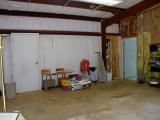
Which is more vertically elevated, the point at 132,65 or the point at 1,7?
the point at 1,7

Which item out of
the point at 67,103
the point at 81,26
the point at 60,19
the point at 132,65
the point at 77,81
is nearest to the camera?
the point at 67,103

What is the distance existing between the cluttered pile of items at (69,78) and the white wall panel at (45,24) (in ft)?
5.10

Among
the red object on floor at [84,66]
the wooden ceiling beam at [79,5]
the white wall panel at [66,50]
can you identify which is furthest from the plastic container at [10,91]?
the red object on floor at [84,66]

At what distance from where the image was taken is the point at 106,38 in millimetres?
8992

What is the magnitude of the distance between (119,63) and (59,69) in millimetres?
3277

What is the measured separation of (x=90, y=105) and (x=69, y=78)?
271 centimetres

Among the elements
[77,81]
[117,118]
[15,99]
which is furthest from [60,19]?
[117,118]

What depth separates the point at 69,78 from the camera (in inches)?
299

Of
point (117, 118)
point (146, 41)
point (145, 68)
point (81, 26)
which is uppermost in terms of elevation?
point (81, 26)

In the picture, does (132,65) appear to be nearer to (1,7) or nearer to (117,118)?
(117,118)

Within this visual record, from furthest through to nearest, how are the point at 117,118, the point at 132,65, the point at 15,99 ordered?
the point at 132,65, the point at 15,99, the point at 117,118

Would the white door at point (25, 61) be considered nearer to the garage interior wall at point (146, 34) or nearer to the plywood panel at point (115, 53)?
the plywood panel at point (115, 53)

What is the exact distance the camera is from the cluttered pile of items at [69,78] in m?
7.08

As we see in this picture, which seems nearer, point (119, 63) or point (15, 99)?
point (15, 99)
